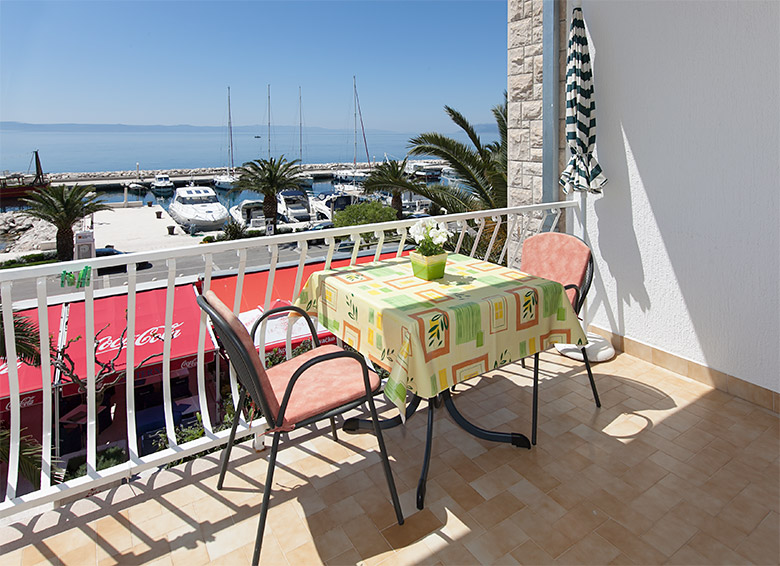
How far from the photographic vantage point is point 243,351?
150 cm

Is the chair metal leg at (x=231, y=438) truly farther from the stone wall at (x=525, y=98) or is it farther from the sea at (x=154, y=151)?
the sea at (x=154, y=151)

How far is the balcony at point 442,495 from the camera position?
173 centimetres

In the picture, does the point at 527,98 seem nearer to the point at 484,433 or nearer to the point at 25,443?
the point at 484,433

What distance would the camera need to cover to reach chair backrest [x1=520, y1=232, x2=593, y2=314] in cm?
274

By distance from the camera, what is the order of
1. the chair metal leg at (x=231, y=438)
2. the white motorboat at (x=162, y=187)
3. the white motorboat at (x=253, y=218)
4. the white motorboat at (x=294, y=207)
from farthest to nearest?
the white motorboat at (x=162, y=187) < the white motorboat at (x=294, y=207) < the white motorboat at (x=253, y=218) < the chair metal leg at (x=231, y=438)

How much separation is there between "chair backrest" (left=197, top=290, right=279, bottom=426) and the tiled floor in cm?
59

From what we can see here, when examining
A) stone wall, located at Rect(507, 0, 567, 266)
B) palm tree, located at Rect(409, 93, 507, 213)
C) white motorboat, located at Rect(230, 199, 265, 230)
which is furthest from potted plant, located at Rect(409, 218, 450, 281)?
white motorboat, located at Rect(230, 199, 265, 230)

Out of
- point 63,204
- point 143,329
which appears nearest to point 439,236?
point 143,329

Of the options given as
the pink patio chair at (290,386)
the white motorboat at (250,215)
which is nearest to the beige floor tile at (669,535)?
the pink patio chair at (290,386)

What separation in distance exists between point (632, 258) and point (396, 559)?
2.57 m

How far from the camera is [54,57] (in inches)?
2699

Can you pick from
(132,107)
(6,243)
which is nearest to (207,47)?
(132,107)

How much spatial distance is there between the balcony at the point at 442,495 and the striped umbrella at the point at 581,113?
5.10 feet

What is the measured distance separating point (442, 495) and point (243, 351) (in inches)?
42.7
